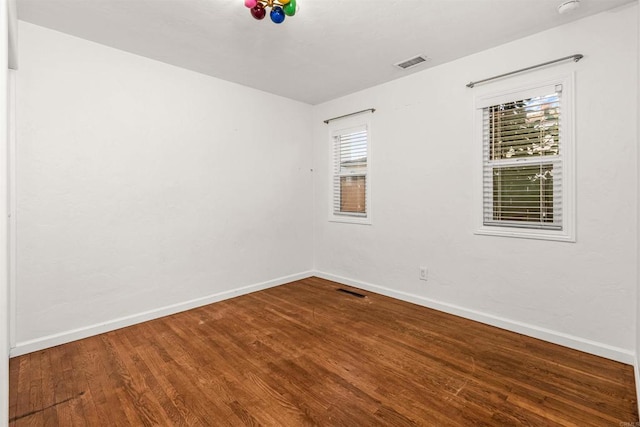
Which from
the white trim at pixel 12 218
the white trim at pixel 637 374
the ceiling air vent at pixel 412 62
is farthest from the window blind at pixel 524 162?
the white trim at pixel 12 218

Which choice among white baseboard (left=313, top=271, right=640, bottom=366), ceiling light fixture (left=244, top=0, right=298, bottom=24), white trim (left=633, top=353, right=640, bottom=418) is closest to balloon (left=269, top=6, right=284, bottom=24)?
ceiling light fixture (left=244, top=0, right=298, bottom=24)

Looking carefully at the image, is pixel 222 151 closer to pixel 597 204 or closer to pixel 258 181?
pixel 258 181

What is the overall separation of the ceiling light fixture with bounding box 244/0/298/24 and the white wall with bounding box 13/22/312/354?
5.18 feet

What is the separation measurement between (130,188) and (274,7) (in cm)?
212

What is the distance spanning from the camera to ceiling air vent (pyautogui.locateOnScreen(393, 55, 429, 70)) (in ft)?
10.2

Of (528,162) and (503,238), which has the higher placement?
(528,162)

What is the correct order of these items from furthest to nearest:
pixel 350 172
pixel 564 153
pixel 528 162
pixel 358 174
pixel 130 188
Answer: pixel 350 172 < pixel 358 174 < pixel 130 188 < pixel 528 162 < pixel 564 153

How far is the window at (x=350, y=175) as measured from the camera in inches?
162

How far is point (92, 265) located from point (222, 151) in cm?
175

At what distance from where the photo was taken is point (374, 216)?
3965 millimetres

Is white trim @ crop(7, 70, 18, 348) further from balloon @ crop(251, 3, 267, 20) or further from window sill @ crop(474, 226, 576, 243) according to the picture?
window sill @ crop(474, 226, 576, 243)

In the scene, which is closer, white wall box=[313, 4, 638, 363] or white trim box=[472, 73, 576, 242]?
white wall box=[313, 4, 638, 363]

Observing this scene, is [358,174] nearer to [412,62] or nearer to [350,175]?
[350,175]

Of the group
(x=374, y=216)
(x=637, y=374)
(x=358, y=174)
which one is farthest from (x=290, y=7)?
(x=637, y=374)
